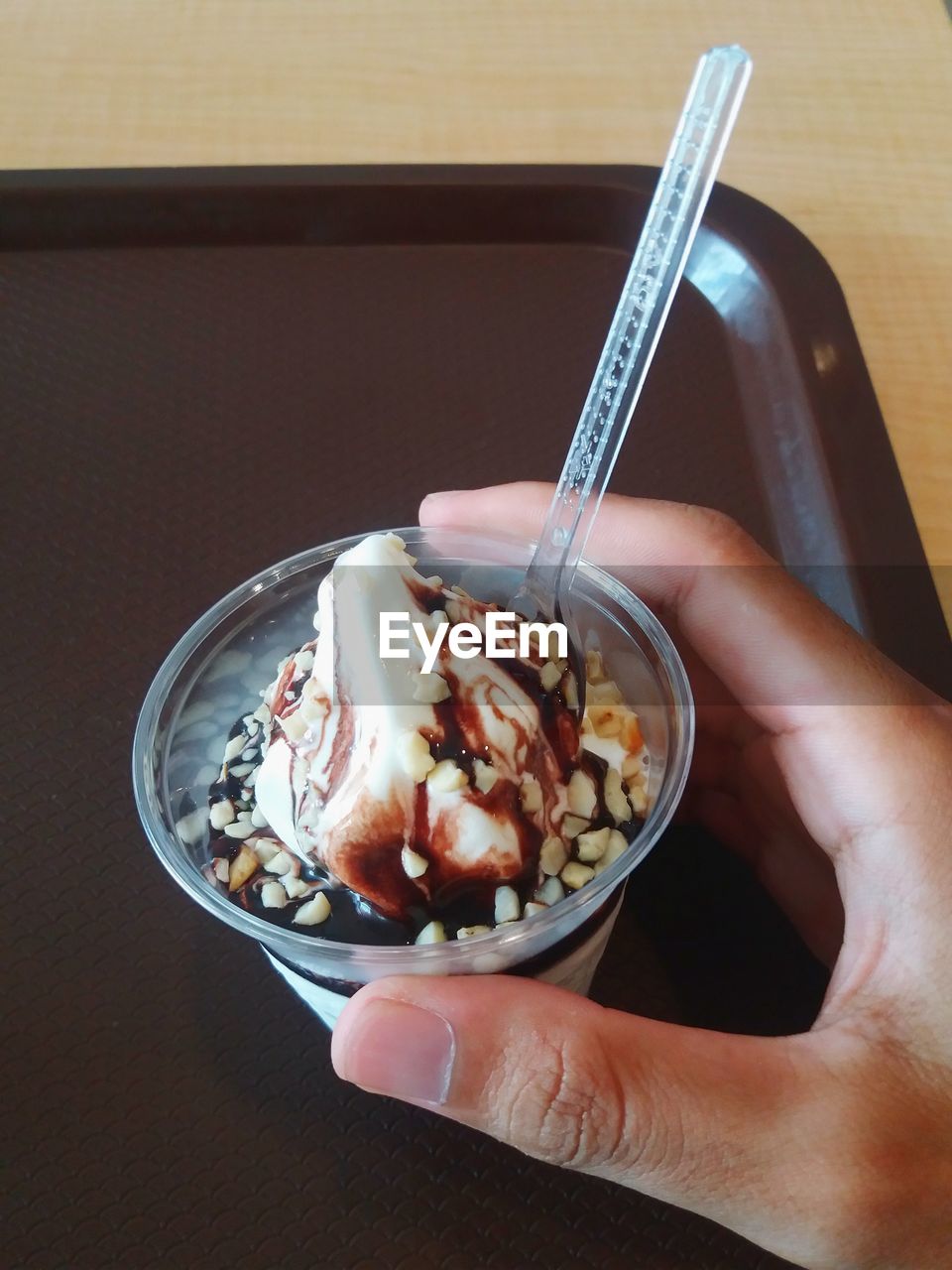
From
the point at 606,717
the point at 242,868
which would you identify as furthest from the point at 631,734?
the point at 242,868

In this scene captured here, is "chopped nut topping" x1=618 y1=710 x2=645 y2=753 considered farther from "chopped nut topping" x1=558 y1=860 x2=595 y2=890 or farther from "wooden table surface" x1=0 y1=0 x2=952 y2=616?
"wooden table surface" x1=0 y1=0 x2=952 y2=616

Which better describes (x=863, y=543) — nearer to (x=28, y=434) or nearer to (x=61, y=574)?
(x=61, y=574)

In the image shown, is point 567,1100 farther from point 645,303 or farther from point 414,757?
point 645,303

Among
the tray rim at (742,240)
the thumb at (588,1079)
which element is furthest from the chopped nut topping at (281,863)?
the tray rim at (742,240)

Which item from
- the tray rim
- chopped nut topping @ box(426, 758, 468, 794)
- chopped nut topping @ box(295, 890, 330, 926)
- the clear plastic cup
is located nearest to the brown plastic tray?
the tray rim

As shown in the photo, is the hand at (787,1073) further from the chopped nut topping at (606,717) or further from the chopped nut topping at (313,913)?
the chopped nut topping at (606,717)

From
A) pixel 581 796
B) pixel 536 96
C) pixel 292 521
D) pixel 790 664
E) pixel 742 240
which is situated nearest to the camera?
pixel 581 796

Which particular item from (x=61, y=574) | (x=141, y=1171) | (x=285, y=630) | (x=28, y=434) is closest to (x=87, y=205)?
(x=28, y=434)
